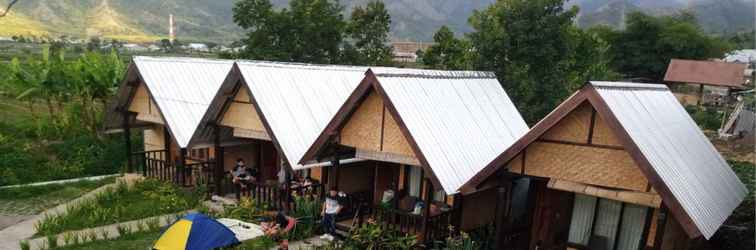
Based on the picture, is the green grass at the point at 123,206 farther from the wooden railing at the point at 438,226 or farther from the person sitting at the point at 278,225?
the wooden railing at the point at 438,226

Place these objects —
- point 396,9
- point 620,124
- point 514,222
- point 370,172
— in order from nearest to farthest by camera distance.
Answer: point 620,124, point 514,222, point 370,172, point 396,9

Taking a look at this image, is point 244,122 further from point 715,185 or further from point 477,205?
point 715,185

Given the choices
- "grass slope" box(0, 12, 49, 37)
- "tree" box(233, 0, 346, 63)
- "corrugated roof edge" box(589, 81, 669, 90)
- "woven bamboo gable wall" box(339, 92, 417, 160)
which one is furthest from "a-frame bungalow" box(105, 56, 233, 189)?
"grass slope" box(0, 12, 49, 37)

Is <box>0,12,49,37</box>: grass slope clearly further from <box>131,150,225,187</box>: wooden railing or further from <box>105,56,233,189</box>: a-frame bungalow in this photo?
<box>131,150,225,187</box>: wooden railing

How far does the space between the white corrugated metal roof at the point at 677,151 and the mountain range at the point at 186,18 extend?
78.0m

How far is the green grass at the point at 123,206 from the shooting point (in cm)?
1523

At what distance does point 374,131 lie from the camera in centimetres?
1314

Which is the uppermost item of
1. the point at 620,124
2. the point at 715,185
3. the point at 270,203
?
the point at 620,124

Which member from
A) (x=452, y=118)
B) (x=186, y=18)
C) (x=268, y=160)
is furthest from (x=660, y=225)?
(x=186, y=18)

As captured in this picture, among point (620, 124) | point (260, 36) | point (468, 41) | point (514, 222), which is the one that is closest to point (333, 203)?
point (514, 222)

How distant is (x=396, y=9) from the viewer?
184 meters

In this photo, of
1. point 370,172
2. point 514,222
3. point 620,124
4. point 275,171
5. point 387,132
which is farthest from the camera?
point 275,171

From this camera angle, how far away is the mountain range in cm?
10926

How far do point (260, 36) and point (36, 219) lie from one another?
19.0 metres
